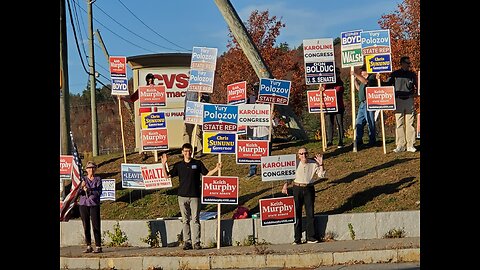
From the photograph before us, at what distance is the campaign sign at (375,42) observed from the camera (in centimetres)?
1614

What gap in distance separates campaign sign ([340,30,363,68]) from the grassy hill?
2.19 metres

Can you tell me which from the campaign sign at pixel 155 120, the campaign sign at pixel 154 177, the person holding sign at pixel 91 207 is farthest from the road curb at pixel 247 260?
the campaign sign at pixel 155 120

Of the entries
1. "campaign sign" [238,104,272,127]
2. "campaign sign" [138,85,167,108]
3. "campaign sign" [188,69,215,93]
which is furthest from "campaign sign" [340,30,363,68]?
"campaign sign" [138,85,167,108]

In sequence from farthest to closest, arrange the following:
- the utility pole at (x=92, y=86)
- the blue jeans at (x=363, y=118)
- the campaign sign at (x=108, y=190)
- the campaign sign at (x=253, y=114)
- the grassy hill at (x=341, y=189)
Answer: the utility pole at (x=92, y=86) → the blue jeans at (x=363, y=118) → the campaign sign at (x=108, y=190) → the campaign sign at (x=253, y=114) → the grassy hill at (x=341, y=189)

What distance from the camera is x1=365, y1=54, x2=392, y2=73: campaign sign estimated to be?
16.3 metres

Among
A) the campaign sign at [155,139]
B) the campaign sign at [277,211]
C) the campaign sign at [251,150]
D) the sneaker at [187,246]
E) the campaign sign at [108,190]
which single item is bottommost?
the sneaker at [187,246]

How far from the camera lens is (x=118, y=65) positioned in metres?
17.0

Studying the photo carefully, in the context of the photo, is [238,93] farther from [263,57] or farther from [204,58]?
[263,57]

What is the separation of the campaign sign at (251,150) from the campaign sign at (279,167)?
2.01 feet

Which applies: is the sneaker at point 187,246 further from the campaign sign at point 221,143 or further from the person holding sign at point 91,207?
the campaign sign at point 221,143
